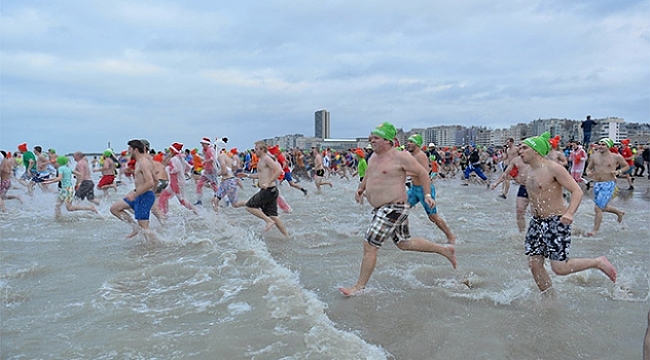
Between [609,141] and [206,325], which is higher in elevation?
[609,141]

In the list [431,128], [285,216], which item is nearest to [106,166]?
[285,216]

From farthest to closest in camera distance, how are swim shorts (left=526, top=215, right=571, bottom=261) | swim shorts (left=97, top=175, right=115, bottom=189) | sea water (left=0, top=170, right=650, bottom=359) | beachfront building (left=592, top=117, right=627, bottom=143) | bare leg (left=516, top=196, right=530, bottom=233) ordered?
beachfront building (left=592, top=117, right=627, bottom=143) < swim shorts (left=97, top=175, right=115, bottom=189) < bare leg (left=516, top=196, right=530, bottom=233) < swim shorts (left=526, top=215, right=571, bottom=261) < sea water (left=0, top=170, right=650, bottom=359)

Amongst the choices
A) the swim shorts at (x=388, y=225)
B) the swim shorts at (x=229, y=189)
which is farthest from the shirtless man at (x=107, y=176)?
the swim shorts at (x=388, y=225)

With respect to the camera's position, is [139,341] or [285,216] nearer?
[139,341]

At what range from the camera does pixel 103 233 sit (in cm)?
830

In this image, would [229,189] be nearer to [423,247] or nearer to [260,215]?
[260,215]

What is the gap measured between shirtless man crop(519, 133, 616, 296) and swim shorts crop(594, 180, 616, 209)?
3.69 m

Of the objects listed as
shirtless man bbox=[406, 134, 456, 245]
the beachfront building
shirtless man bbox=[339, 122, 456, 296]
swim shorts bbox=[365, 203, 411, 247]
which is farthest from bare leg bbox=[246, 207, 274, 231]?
the beachfront building

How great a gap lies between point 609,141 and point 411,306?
6042 mm

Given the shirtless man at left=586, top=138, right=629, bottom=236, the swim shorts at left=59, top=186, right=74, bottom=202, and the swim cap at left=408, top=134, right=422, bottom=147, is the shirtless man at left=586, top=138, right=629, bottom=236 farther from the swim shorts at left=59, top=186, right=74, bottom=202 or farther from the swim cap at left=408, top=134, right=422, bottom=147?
the swim shorts at left=59, top=186, right=74, bottom=202

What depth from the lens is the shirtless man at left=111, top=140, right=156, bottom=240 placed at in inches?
265

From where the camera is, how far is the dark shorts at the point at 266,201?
7.49 m

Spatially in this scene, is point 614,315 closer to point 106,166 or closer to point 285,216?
point 285,216

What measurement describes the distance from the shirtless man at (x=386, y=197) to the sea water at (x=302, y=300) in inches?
15.0
